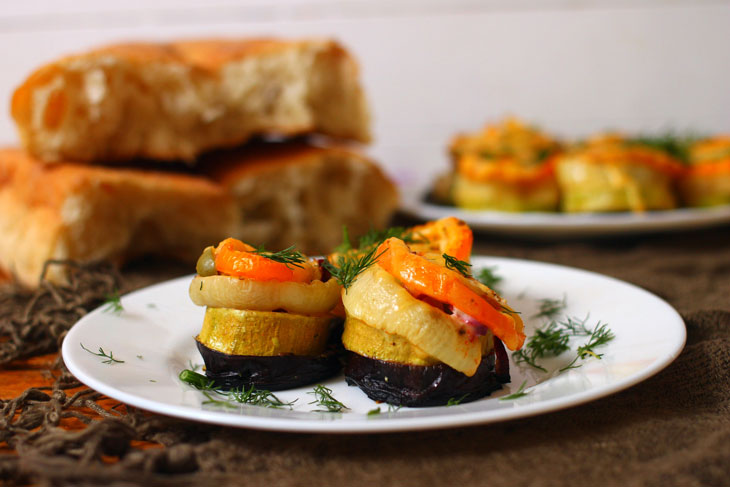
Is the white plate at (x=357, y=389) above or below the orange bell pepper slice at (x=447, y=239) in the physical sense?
below

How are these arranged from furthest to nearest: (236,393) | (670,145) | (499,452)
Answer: (670,145) → (236,393) → (499,452)

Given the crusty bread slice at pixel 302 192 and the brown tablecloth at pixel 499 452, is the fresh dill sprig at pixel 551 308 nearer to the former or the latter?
the brown tablecloth at pixel 499 452

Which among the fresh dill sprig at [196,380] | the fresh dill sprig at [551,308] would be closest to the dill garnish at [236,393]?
the fresh dill sprig at [196,380]

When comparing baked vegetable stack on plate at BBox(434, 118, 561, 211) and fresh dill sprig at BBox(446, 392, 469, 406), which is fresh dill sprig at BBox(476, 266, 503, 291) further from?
baked vegetable stack on plate at BBox(434, 118, 561, 211)

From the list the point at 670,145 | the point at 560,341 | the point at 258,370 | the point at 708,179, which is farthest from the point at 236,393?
the point at 670,145

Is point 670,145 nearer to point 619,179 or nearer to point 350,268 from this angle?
point 619,179

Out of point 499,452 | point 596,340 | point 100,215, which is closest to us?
point 499,452
